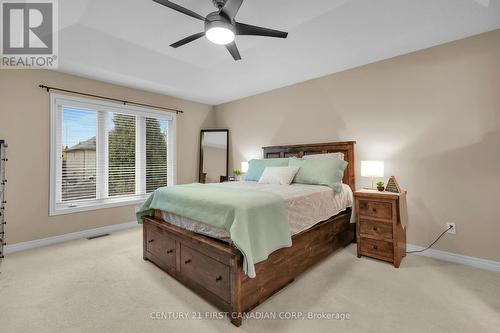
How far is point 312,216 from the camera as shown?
7.69ft

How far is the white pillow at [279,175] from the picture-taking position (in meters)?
3.08

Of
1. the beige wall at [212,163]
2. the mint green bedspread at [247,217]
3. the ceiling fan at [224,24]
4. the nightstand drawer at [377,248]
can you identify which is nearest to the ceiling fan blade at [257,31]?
the ceiling fan at [224,24]

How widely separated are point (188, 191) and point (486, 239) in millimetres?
3225

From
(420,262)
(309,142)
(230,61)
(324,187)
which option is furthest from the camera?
(309,142)

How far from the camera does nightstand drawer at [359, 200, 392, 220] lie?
99.7 inches

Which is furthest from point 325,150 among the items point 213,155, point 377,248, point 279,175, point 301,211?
point 213,155

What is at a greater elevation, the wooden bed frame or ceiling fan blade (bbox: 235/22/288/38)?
ceiling fan blade (bbox: 235/22/288/38)

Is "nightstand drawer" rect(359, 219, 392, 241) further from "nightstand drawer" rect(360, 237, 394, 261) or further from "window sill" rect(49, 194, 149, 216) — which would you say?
"window sill" rect(49, 194, 149, 216)

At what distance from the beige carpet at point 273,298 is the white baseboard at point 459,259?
11cm

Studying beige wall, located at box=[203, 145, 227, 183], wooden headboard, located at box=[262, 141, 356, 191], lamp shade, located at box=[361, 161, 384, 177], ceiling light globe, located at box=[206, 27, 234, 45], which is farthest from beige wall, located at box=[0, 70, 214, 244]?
lamp shade, located at box=[361, 161, 384, 177]

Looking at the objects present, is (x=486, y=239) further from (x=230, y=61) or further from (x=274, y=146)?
(x=230, y=61)

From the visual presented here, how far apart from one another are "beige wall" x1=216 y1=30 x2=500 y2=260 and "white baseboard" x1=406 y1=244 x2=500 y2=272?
5cm

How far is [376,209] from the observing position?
262cm

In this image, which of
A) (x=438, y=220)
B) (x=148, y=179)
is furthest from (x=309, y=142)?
(x=148, y=179)
